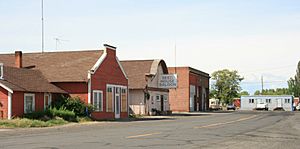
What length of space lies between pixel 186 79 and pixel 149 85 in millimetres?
20460

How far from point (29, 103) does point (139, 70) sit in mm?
23165

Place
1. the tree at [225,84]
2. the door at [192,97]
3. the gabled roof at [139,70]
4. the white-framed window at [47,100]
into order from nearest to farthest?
1. the white-framed window at [47,100]
2. the gabled roof at [139,70]
3. the door at [192,97]
4. the tree at [225,84]

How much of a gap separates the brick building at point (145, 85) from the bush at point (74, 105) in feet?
50.0

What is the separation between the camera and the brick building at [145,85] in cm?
5566

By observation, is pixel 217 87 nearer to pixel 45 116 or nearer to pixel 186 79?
pixel 186 79

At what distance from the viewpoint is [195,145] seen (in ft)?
54.7

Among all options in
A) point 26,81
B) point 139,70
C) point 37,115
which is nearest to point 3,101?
point 37,115

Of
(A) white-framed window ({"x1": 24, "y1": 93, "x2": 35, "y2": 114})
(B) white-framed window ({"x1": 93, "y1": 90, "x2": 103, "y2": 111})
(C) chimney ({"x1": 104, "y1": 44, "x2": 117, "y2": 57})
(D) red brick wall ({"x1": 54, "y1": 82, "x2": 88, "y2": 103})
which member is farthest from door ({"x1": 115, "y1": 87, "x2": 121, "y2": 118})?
(A) white-framed window ({"x1": 24, "y1": 93, "x2": 35, "y2": 114})

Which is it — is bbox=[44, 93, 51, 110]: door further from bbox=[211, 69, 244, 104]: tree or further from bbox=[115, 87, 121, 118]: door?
bbox=[211, 69, 244, 104]: tree

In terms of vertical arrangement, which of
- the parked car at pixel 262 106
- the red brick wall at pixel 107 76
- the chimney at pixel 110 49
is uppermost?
the chimney at pixel 110 49

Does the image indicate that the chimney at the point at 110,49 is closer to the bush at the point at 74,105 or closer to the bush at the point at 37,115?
the bush at the point at 74,105

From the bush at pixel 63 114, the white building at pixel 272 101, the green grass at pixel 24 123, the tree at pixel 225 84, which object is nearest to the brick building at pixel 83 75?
the bush at pixel 63 114

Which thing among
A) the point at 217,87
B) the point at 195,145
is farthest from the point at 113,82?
the point at 217,87

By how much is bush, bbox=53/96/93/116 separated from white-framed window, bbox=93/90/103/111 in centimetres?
186
